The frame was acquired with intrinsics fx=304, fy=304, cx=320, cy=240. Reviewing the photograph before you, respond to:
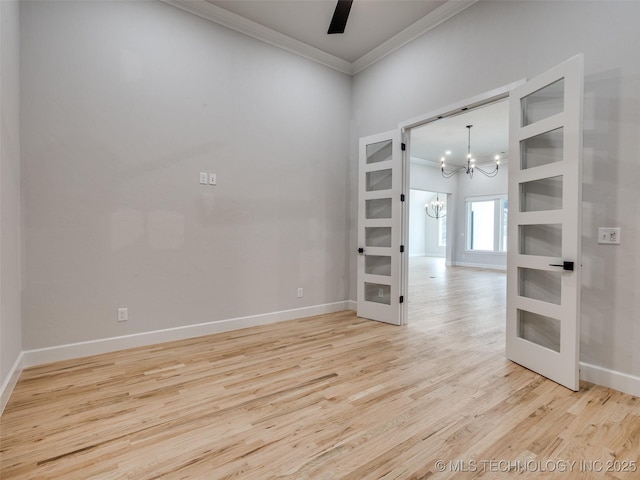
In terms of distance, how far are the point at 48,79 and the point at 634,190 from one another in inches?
187

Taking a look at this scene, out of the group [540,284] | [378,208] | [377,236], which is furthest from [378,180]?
[540,284]

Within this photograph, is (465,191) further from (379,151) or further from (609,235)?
(609,235)

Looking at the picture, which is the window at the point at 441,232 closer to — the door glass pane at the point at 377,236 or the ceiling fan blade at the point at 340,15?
the door glass pane at the point at 377,236

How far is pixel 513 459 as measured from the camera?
1536 mm

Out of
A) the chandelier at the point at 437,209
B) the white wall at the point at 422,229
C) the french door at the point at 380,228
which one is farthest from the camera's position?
the white wall at the point at 422,229

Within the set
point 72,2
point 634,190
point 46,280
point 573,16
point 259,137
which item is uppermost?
point 72,2

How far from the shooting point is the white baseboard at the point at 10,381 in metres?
1.96

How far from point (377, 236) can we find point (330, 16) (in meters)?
2.71

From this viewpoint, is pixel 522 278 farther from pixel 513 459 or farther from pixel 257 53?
pixel 257 53

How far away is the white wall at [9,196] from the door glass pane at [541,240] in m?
3.97

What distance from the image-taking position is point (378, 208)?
413cm

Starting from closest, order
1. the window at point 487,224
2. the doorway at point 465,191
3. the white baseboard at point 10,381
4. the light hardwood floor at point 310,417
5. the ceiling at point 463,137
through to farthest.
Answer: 1. the light hardwood floor at point 310,417
2. the white baseboard at point 10,381
3. the ceiling at point 463,137
4. the doorway at point 465,191
5. the window at point 487,224

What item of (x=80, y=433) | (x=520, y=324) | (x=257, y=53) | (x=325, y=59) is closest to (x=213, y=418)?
(x=80, y=433)

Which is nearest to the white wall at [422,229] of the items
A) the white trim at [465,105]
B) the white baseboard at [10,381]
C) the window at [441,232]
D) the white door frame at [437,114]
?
the window at [441,232]
